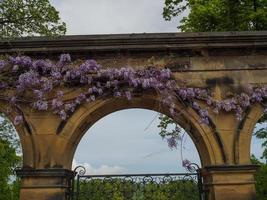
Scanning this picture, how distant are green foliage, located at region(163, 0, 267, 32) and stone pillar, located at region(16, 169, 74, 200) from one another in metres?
9.81

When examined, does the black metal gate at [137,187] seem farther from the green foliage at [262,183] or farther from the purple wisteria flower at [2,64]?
the green foliage at [262,183]

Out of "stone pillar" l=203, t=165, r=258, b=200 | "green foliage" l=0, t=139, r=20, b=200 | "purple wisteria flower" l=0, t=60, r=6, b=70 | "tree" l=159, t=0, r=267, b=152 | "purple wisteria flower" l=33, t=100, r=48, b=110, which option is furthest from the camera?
"green foliage" l=0, t=139, r=20, b=200

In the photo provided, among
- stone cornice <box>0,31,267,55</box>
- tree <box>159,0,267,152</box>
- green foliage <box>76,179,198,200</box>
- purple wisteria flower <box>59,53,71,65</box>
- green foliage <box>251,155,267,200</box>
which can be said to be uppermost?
tree <box>159,0,267,152</box>

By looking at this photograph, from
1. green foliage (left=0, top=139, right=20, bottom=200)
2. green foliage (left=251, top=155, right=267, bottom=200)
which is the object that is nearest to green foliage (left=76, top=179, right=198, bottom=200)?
green foliage (left=0, top=139, right=20, bottom=200)

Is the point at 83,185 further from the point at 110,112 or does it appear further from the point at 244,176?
the point at 244,176

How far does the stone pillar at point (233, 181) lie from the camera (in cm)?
743

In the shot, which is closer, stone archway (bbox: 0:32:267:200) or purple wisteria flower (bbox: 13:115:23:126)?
stone archway (bbox: 0:32:267:200)

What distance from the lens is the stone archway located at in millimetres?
7496

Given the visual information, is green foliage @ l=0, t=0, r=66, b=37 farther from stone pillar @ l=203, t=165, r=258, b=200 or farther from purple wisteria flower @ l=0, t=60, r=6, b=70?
stone pillar @ l=203, t=165, r=258, b=200

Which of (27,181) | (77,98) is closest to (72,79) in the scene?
(77,98)

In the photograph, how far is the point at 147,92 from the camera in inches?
318

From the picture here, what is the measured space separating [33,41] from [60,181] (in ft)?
9.38

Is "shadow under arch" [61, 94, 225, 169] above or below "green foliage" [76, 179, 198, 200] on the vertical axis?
above

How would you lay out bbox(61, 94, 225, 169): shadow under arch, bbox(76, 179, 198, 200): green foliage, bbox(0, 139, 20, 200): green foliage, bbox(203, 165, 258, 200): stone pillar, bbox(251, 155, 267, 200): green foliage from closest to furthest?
bbox(203, 165, 258, 200): stone pillar < bbox(61, 94, 225, 169): shadow under arch < bbox(76, 179, 198, 200): green foliage < bbox(0, 139, 20, 200): green foliage < bbox(251, 155, 267, 200): green foliage
